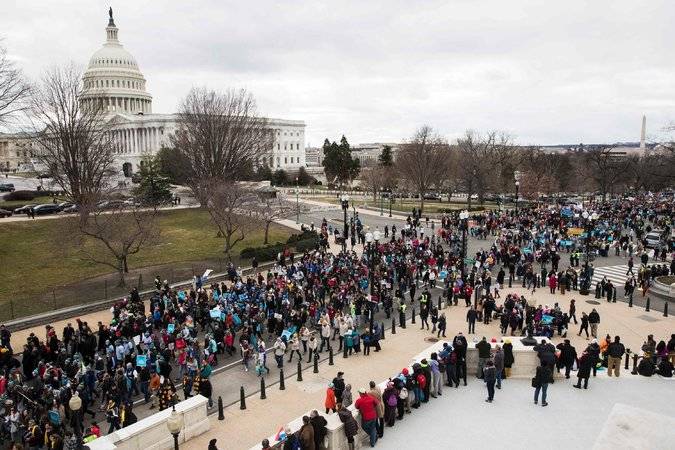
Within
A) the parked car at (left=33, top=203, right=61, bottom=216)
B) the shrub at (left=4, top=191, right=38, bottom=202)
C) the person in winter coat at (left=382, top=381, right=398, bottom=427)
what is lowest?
the person in winter coat at (left=382, top=381, right=398, bottom=427)

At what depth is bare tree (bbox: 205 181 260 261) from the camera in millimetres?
34562

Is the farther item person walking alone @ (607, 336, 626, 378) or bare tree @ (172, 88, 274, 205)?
bare tree @ (172, 88, 274, 205)

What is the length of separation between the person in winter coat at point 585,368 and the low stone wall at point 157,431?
1020cm

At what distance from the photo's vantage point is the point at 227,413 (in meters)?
13.1

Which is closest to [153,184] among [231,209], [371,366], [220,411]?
[231,209]

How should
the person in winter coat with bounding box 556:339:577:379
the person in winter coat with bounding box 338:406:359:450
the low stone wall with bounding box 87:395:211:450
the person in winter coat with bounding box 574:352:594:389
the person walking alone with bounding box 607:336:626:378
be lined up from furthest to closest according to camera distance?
the person walking alone with bounding box 607:336:626:378 → the person in winter coat with bounding box 556:339:577:379 → the person in winter coat with bounding box 574:352:594:389 → the low stone wall with bounding box 87:395:211:450 → the person in winter coat with bounding box 338:406:359:450

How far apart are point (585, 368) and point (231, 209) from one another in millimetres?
26501

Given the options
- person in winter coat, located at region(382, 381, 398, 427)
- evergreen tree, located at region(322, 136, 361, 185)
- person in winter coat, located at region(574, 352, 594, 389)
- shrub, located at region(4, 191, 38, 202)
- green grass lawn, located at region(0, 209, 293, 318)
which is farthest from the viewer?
evergreen tree, located at region(322, 136, 361, 185)

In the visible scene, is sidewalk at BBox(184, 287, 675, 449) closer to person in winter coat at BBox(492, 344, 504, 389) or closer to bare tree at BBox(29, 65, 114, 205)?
person in winter coat at BBox(492, 344, 504, 389)

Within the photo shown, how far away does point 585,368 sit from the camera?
13.4 metres

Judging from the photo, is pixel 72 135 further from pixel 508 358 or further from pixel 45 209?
pixel 508 358

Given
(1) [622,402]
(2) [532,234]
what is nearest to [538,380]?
(1) [622,402]

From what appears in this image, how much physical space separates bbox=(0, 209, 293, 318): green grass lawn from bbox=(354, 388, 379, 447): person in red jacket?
18674 mm

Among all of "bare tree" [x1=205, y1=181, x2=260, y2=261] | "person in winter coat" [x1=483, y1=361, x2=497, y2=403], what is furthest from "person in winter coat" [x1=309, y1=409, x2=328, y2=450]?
"bare tree" [x1=205, y1=181, x2=260, y2=261]
